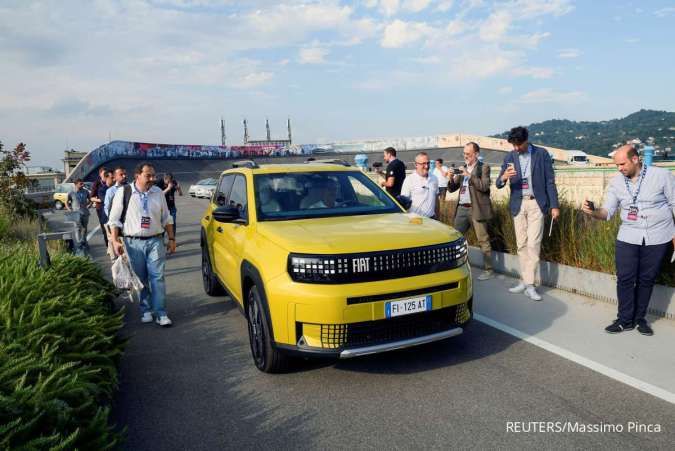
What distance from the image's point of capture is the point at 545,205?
6379mm

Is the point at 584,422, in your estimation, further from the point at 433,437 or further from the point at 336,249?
the point at 336,249

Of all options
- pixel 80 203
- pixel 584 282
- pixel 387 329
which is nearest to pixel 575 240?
pixel 584 282

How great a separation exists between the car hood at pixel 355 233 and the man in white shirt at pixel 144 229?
1870 mm

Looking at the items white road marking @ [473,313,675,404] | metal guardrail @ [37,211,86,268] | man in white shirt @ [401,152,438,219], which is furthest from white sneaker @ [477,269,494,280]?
metal guardrail @ [37,211,86,268]

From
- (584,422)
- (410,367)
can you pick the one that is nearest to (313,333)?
(410,367)

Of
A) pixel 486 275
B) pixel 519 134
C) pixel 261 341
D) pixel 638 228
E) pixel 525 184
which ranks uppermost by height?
pixel 519 134

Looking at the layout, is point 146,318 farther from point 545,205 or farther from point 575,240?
point 575,240

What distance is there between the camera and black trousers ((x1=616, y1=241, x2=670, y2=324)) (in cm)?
496

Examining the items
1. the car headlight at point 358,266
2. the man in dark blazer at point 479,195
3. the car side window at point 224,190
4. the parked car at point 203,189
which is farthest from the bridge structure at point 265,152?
the car headlight at point 358,266

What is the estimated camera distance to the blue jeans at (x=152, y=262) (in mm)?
6043

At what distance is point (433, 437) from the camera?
10.8 feet

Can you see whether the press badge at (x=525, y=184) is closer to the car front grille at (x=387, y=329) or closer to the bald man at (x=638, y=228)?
the bald man at (x=638, y=228)

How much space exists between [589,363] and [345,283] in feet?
7.43

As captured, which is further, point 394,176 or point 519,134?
point 394,176
